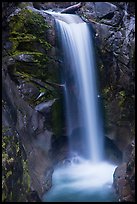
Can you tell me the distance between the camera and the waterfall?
1042 cm

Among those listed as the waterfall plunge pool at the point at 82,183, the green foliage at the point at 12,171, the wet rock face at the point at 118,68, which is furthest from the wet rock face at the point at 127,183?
the wet rock face at the point at 118,68

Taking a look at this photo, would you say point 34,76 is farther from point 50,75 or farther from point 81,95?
point 81,95

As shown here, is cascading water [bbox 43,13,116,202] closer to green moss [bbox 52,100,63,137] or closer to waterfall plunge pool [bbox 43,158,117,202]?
waterfall plunge pool [bbox 43,158,117,202]

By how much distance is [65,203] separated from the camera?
7.78m

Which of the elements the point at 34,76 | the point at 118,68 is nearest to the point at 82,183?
the point at 34,76

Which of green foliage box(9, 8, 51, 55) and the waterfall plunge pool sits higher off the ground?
green foliage box(9, 8, 51, 55)

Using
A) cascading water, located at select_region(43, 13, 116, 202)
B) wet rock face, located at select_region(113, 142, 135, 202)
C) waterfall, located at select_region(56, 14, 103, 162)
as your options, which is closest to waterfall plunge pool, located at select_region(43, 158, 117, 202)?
cascading water, located at select_region(43, 13, 116, 202)

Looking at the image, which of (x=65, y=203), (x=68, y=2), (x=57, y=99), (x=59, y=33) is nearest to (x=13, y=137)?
(x=65, y=203)

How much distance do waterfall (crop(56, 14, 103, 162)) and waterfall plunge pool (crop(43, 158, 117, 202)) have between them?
2.17 ft

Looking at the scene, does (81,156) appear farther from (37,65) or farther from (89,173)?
(37,65)

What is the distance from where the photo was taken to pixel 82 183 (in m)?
8.70

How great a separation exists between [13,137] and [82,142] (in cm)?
441

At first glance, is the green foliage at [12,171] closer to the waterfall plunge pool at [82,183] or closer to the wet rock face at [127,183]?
the waterfall plunge pool at [82,183]

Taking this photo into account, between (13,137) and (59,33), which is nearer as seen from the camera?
(13,137)
